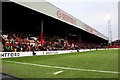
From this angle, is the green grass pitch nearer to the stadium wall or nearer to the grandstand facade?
the grandstand facade

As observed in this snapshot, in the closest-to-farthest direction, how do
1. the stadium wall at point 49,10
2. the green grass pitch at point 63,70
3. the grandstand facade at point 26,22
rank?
the green grass pitch at point 63,70
the grandstand facade at point 26,22
the stadium wall at point 49,10

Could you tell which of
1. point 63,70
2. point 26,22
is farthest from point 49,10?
point 63,70

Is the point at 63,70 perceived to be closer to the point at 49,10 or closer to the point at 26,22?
the point at 49,10

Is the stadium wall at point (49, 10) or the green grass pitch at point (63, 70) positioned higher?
the stadium wall at point (49, 10)

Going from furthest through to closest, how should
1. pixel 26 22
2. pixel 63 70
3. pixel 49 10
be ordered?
pixel 26 22
pixel 49 10
pixel 63 70

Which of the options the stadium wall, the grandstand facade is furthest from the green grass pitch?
the stadium wall

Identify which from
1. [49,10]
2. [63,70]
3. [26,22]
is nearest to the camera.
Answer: [63,70]

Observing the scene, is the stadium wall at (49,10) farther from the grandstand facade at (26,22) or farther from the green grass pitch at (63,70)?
the green grass pitch at (63,70)

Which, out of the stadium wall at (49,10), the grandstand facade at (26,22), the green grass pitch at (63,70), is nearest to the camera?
the green grass pitch at (63,70)

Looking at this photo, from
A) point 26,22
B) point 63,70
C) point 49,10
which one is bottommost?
point 63,70

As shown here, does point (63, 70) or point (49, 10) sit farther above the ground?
point (49, 10)

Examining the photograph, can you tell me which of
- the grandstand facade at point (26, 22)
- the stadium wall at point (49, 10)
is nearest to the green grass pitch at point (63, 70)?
the grandstand facade at point (26, 22)

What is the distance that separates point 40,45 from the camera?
32.2 m

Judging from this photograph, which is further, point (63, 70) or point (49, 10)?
point (49, 10)
